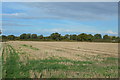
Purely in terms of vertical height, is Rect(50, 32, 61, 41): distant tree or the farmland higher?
Rect(50, 32, 61, 41): distant tree

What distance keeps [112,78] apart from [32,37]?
73152 mm

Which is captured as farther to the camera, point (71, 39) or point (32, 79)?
point (71, 39)

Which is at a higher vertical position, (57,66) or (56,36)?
(56,36)

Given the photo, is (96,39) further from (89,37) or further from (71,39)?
(71,39)

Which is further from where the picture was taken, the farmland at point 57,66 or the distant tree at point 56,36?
the distant tree at point 56,36

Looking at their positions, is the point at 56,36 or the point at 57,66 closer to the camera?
the point at 57,66

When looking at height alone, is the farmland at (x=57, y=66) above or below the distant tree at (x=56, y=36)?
below

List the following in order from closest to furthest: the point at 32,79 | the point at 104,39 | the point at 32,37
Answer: the point at 32,79, the point at 32,37, the point at 104,39

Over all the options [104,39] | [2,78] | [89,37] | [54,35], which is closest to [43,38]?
[54,35]

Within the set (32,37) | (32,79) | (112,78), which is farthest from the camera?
(32,37)

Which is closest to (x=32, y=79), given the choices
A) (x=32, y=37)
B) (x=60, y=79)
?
(x=60, y=79)

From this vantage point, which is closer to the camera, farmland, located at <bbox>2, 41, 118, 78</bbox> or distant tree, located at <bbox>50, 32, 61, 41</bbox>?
farmland, located at <bbox>2, 41, 118, 78</bbox>

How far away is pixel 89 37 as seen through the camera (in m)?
87.6

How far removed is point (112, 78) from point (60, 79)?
2.12 m
